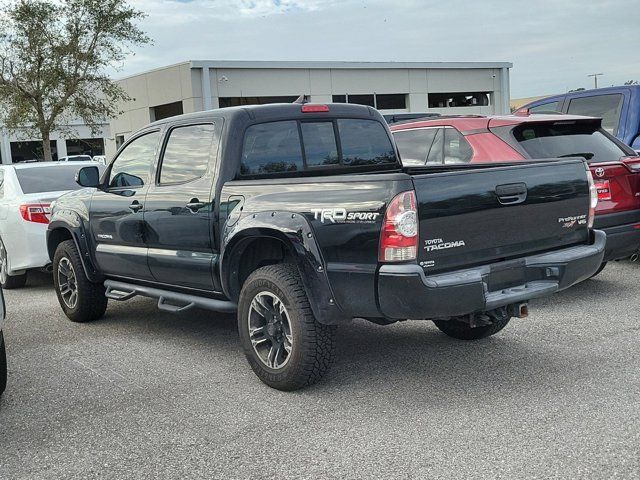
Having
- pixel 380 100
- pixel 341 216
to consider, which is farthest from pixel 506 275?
pixel 380 100

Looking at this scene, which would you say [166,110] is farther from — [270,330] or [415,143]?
[270,330]

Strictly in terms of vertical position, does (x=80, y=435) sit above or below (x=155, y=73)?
below

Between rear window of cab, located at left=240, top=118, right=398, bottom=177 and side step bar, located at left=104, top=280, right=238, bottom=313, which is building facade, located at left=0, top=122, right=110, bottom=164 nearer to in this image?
side step bar, located at left=104, top=280, right=238, bottom=313

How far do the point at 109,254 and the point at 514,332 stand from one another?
357 centimetres

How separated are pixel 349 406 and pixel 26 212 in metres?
5.79

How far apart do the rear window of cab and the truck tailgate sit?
1.35 metres

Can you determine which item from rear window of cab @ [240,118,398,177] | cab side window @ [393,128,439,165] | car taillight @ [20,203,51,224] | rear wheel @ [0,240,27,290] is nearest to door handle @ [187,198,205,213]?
rear window of cab @ [240,118,398,177]

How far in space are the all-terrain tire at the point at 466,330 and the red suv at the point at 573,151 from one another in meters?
1.76

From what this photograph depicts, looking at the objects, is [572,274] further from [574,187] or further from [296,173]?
[296,173]

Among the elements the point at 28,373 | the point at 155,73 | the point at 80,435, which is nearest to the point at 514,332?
the point at 80,435

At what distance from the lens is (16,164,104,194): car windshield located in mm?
9148

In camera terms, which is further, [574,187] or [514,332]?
[514,332]

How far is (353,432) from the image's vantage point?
3973mm

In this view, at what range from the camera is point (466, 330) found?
18.4 feet
